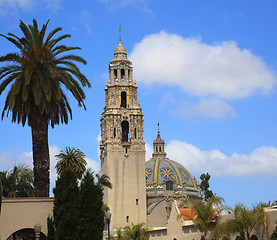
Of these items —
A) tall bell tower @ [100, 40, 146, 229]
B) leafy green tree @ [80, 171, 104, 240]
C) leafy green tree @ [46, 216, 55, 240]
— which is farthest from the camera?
tall bell tower @ [100, 40, 146, 229]

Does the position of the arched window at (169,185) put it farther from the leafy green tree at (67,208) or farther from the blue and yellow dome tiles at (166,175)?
the leafy green tree at (67,208)

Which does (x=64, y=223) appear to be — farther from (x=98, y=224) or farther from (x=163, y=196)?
(x=163, y=196)

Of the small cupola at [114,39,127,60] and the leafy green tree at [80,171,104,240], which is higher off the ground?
the small cupola at [114,39,127,60]

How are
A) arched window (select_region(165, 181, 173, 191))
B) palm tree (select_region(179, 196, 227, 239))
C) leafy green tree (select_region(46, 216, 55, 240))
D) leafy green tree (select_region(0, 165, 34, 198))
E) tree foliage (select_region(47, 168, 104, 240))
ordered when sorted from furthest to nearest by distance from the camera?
1. arched window (select_region(165, 181, 173, 191))
2. palm tree (select_region(179, 196, 227, 239))
3. leafy green tree (select_region(0, 165, 34, 198))
4. leafy green tree (select_region(46, 216, 55, 240))
5. tree foliage (select_region(47, 168, 104, 240))

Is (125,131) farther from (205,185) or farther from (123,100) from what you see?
(205,185)

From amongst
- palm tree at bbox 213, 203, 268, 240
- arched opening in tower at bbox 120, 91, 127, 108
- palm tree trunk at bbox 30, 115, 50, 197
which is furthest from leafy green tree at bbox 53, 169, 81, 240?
arched opening in tower at bbox 120, 91, 127, 108

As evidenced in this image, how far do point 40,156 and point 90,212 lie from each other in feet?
17.3

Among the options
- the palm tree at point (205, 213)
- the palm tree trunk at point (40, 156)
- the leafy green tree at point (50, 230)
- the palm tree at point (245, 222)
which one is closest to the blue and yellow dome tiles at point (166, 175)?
the palm tree at point (205, 213)

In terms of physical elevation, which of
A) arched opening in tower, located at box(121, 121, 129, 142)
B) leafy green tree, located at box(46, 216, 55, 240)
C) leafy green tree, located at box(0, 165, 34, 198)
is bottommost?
leafy green tree, located at box(46, 216, 55, 240)

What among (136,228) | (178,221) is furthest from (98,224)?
(178,221)

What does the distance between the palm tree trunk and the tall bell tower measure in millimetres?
51380

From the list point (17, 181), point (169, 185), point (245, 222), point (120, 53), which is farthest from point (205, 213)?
point (169, 185)

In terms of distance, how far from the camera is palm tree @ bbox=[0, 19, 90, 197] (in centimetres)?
3500

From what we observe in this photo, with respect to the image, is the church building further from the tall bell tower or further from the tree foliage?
the tree foliage
